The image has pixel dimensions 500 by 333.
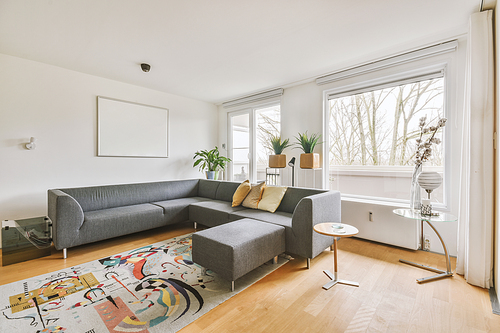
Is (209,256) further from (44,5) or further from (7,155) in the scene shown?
(7,155)

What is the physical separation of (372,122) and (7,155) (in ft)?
16.8

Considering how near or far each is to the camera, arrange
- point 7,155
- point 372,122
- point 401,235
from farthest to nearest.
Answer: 1. point 372,122
2. point 7,155
3. point 401,235

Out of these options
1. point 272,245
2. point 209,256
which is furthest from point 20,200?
point 272,245

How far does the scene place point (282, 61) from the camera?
10.4 feet

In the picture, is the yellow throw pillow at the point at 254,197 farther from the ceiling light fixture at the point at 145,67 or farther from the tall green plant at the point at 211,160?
the ceiling light fixture at the point at 145,67

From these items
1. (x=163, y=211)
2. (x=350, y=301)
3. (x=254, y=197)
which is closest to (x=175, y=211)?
(x=163, y=211)

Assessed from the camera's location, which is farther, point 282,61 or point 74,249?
point 282,61

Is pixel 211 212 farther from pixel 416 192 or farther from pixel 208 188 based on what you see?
pixel 416 192

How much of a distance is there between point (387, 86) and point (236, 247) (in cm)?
306

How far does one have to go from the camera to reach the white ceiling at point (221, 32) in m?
2.03

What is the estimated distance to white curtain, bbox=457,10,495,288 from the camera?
6.54 feet

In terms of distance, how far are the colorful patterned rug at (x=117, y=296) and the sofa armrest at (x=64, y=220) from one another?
43 cm

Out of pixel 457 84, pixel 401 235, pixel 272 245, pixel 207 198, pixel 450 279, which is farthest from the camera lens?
pixel 207 198

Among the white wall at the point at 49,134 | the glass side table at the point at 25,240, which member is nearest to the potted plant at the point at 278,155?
the white wall at the point at 49,134
